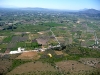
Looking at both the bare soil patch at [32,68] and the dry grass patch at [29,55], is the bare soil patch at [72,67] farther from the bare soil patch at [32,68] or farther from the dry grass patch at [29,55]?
the dry grass patch at [29,55]

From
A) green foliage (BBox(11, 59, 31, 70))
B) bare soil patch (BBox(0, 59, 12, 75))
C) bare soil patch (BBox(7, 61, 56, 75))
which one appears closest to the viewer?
A: bare soil patch (BBox(7, 61, 56, 75))

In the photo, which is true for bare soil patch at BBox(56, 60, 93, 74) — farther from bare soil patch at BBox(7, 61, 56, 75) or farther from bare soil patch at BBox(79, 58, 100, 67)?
bare soil patch at BBox(7, 61, 56, 75)

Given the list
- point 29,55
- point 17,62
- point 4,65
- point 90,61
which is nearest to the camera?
point 4,65

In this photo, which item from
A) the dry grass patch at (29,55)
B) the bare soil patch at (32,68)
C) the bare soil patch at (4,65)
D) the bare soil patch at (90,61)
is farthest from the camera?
the dry grass patch at (29,55)

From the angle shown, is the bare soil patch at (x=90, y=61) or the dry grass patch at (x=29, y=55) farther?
the dry grass patch at (x=29, y=55)

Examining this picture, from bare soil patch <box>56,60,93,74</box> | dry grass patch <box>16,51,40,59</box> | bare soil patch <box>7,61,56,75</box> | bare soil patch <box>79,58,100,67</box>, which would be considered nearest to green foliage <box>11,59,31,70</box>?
bare soil patch <box>7,61,56,75</box>

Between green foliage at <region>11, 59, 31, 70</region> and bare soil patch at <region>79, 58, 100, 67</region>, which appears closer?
green foliage at <region>11, 59, 31, 70</region>

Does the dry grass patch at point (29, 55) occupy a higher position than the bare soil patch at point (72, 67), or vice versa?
the bare soil patch at point (72, 67)

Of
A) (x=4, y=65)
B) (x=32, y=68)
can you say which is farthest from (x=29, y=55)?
(x=32, y=68)

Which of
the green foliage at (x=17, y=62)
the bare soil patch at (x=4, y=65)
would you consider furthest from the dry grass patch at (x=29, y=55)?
the bare soil patch at (x=4, y=65)

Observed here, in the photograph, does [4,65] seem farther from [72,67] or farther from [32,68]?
[72,67]

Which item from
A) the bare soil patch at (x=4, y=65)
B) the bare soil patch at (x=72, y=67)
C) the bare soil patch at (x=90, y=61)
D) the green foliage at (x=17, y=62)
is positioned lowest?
the bare soil patch at (x=4, y=65)

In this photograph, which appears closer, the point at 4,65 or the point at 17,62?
the point at 4,65
